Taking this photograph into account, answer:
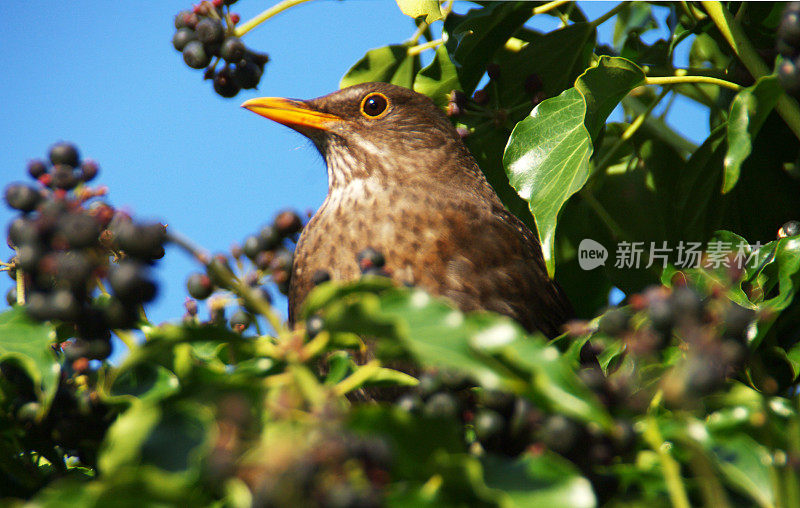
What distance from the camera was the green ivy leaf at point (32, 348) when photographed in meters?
1.36

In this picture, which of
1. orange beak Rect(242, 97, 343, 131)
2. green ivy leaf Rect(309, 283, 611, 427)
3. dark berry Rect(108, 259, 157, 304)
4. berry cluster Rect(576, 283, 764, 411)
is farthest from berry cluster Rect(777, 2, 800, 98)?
orange beak Rect(242, 97, 343, 131)

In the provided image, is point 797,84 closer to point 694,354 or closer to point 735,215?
point 735,215

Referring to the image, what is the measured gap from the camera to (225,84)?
7.93 ft

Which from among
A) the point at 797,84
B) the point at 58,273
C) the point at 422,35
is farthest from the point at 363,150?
the point at 58,273

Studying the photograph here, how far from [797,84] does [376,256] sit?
1.14 meters

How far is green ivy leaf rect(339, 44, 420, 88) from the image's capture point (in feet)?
10.7

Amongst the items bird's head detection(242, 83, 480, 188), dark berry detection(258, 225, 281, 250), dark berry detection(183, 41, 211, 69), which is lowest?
bird's head detection(242, 83, 480, 188)

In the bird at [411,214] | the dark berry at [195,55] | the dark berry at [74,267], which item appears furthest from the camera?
the bird at [411,214]

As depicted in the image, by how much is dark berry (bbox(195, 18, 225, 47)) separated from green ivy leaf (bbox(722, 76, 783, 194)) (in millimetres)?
1416

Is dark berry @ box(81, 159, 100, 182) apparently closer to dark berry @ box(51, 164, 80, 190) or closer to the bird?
dark berry @ box(51, 164, 80, 190)

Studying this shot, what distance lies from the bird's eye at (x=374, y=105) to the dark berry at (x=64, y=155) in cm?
210

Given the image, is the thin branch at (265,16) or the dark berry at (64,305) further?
the thin branch at (265,16)

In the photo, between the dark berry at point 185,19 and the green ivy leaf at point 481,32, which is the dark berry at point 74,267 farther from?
the green ivy leaf at point 481,32

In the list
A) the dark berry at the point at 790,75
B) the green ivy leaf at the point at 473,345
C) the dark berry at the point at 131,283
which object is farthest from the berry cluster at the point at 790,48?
the dark berry at the point at 131,283
